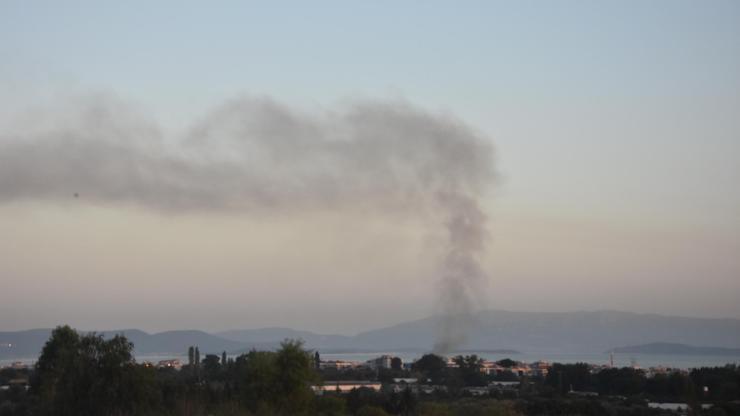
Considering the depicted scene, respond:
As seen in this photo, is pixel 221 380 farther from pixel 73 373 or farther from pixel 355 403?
pixel 73 373

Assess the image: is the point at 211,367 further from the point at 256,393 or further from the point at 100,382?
the point at 100,382

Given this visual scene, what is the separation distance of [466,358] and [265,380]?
170 ft

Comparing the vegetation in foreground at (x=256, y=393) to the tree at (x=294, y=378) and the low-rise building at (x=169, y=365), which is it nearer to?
the tree at (x=294, y=378)

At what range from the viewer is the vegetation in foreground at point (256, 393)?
4256cm

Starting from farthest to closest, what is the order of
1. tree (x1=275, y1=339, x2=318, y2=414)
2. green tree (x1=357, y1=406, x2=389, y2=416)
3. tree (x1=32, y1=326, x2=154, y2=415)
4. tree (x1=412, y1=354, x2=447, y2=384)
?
tree (x1=412, y1=354, x2=447, y2=384)
green tree (x1=357, y1=406, x2=389, y2=416)
tree (x1=275, y1=339, x2=318, y2=414)
tree (x1=32, y1=326, x2=154, y2=415)

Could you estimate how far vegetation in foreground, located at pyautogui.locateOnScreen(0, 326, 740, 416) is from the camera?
140 ft

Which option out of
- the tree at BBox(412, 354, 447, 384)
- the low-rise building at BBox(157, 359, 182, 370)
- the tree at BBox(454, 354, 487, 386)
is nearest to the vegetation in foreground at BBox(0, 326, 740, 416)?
the tree at BBox(454, 354, 487, 386)

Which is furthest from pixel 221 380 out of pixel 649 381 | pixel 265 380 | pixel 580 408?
pixel 649 381

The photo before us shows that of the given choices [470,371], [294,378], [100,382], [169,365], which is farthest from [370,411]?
[169,365]

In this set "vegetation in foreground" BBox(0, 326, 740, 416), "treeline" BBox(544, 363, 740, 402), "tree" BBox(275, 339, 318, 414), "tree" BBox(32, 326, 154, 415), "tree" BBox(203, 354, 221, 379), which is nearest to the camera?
"tree" BBox(32, 326, 154, 415)

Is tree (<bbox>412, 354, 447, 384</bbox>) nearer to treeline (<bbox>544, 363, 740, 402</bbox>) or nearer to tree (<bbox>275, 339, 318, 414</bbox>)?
treeline (<bbox>544, 363, 740, 402</bbox>)

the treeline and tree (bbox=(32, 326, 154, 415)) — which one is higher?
tree (bbox=(32, 326, 154, 415))

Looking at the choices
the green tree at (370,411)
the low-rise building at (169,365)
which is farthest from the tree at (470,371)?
the green tree at (370,411)

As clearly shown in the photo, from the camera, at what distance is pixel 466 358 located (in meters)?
96.4
